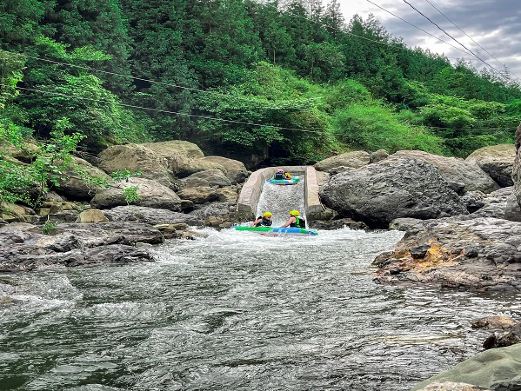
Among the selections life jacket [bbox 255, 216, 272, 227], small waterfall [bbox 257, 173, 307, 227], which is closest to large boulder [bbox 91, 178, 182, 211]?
small waterfall [bbox 257, 173, 307, 227]

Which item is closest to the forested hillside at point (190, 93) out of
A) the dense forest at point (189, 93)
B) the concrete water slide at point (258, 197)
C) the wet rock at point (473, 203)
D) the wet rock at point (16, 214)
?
the dense forest at point (189, 93)

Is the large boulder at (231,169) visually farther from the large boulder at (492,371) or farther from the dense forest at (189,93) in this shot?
the large boulder at (492,371)

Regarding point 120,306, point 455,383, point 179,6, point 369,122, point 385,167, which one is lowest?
point 120,306

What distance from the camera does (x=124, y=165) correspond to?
23281 millimetres

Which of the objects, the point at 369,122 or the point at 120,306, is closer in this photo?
the point at 120,306

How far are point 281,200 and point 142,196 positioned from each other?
6.23 metres

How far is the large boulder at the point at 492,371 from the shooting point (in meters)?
2.80

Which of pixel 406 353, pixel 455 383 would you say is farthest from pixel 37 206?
pixel 455 383

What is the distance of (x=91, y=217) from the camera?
15.6 meters

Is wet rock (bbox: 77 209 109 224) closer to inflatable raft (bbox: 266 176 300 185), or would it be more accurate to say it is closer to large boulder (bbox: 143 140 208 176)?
large boulder (bbox: 143 140 208 176)

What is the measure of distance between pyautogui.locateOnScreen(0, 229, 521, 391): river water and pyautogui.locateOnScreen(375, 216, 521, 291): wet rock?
1.62 ft

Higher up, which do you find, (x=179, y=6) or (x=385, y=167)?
(x=179, y=6)

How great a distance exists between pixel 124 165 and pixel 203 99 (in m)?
12.2

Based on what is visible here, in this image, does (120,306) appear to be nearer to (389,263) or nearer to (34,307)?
(34,307)
